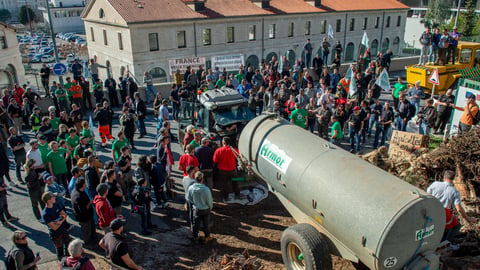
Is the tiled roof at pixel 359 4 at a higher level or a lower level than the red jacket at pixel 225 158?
higher

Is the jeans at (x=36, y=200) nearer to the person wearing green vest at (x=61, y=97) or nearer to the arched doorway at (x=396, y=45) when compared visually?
the person wearing green vest at (x=61, y=97)

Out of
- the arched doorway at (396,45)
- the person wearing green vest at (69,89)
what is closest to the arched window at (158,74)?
the person wearing green vest at (69,89)

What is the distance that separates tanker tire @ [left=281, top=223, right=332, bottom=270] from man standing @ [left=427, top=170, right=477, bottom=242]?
2.49m

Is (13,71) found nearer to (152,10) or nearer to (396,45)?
(152,10)

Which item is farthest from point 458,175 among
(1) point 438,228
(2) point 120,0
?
(2) point 120,0

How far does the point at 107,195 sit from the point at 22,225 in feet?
8.39

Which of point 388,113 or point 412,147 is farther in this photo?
point 388,113

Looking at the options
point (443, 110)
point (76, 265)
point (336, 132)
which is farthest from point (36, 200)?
point (443, 110)

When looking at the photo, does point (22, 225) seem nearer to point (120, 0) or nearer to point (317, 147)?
point (317, 147)

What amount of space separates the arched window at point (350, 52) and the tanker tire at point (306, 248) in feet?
143

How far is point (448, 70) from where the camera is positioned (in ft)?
61.0

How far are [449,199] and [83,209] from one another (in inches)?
288

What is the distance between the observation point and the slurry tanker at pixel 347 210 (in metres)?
5.56

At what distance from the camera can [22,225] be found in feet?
29.1
